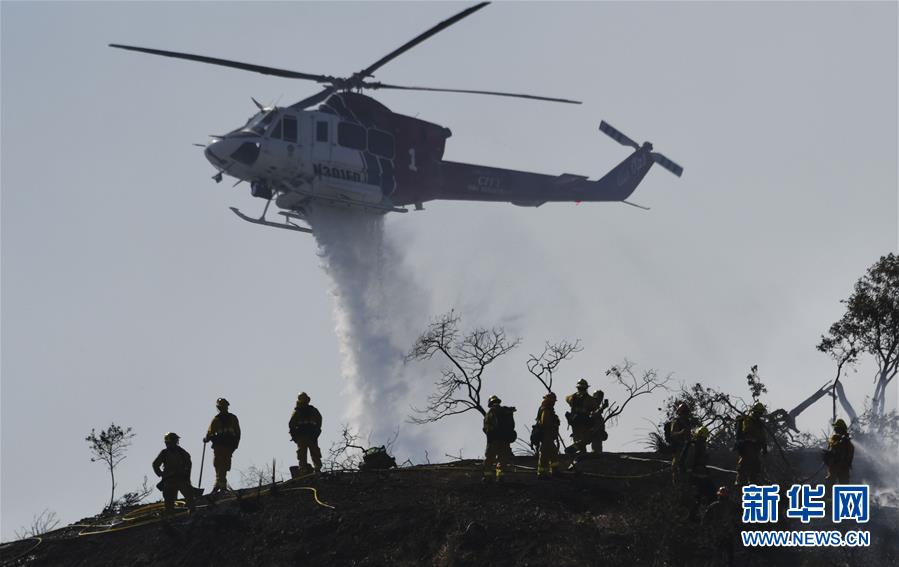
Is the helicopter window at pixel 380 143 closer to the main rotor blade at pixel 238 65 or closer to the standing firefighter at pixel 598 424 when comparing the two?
the main rotor blade at pixel 238 65

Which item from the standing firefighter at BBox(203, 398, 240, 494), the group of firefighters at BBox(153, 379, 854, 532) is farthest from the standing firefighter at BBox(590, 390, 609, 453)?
the standing firefighter at BBox(203, 398, 240, 494)

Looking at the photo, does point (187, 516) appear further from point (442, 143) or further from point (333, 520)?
point (442, 143)

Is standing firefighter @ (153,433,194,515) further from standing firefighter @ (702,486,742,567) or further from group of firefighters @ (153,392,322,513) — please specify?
standing firefighter @ (702,486,742,567)

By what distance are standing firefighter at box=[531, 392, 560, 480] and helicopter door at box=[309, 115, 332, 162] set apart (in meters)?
18.2

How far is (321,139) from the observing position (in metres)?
37.1

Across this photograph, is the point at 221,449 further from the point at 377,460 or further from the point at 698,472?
the point at 698,472

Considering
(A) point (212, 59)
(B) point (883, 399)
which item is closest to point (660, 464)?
(B) point (883, 399)

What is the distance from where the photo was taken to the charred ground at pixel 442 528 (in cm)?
1850

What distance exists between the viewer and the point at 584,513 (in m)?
19.7

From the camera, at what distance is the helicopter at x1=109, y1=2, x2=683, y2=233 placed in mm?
36344

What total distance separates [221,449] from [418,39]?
1861 centimetres

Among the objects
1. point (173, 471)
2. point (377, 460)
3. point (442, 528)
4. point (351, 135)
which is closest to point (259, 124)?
point (351, 135)

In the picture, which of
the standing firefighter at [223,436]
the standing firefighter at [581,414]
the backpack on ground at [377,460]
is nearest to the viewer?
the standing firefighter at [223,436]

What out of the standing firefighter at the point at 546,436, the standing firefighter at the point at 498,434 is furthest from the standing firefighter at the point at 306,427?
the standing firefighter at the point at 546,436
